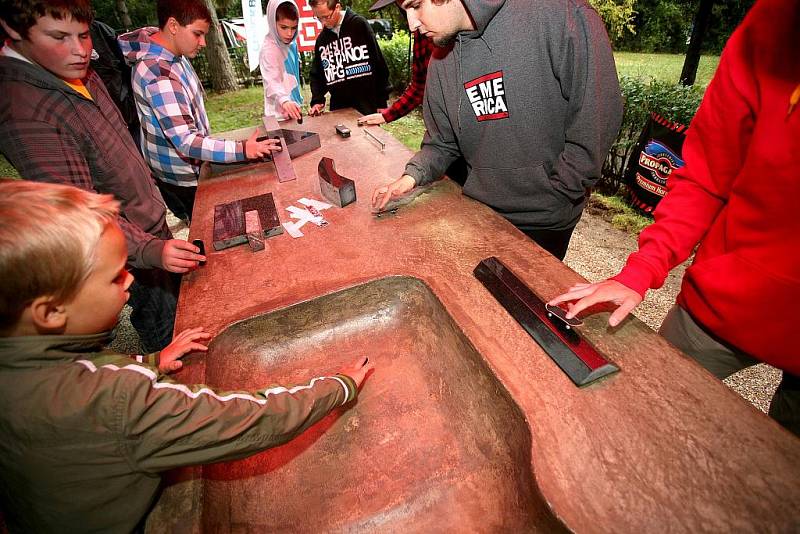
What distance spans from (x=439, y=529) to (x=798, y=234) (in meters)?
1.28

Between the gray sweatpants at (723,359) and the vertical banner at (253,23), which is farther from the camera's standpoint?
the vertical banner at (253,23)

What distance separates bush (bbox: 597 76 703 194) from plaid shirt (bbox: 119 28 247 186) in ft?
13.2

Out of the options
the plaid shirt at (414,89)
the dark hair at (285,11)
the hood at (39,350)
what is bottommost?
the hood at (39,350)

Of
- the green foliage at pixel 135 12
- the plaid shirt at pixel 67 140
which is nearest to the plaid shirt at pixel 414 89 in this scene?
the plaid shirt at pixel 67 140

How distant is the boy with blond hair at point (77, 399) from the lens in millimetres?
765

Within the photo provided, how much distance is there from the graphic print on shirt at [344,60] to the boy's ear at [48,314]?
154 inches

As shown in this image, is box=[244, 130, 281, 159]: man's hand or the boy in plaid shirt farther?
box=[244, 130, 281, 159]: man's hand

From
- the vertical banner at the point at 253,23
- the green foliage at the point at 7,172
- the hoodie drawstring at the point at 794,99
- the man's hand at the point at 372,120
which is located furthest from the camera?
the vertical banner at the point at 253,23

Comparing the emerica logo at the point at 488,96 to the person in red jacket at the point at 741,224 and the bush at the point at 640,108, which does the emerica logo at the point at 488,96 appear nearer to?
the person in red jacket at the point at 741,224

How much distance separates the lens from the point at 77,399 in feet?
2.53

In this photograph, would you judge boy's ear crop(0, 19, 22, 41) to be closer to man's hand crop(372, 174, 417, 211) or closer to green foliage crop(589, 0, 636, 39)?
man's hand crop(372, 174, 417, 211)

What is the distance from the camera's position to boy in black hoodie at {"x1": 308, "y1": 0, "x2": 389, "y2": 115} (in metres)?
3.80

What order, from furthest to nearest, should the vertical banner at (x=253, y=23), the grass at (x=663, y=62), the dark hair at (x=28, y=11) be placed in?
the vertical banner at (x=253, y=23) → the grass at (x=663, y=62) → the dark hair at (x=28, y=11)

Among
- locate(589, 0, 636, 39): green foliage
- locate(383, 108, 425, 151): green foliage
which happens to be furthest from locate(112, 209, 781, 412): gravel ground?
locate(589, 0, 636, 39): green foliage
